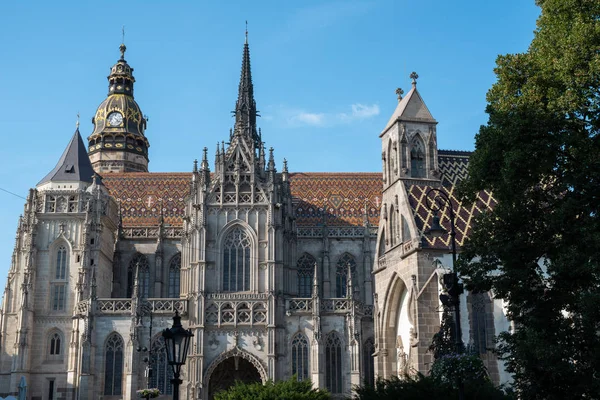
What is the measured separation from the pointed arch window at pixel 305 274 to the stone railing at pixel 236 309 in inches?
293

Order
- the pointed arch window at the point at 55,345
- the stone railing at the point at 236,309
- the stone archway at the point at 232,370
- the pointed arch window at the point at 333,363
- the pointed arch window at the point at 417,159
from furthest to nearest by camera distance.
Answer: the pointed arch window at the point at 55,345, the stone railing at the point at 236,309, the pointed arch window at the point at 333,363, the stone archway at the point at 232,370, the pointed arch window at the point at 417,159

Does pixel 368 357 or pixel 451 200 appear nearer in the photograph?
pixel 451 200

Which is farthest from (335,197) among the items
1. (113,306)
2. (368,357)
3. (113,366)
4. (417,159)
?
(113,366)

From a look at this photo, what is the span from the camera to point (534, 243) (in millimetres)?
22531

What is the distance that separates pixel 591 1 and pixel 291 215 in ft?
112

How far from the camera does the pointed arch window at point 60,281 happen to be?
53.1 metres

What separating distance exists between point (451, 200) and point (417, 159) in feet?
10.4

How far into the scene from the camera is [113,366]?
4878 centimetres

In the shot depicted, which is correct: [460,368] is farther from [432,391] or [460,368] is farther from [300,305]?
[300,305]

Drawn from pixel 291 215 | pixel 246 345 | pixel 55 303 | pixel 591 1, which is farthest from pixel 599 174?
pixel 55 303

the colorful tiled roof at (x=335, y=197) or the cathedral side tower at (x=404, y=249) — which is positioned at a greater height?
the colorful tiled roof at (x=335, y=197)

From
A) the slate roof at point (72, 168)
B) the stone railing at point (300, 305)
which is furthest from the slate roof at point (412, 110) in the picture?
the slate roof at point (72, 168)

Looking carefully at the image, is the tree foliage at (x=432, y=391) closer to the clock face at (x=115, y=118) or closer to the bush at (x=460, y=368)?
the bush at (x=460, y=368)

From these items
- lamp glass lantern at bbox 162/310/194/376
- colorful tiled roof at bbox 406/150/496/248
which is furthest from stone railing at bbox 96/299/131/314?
lamp glass lantern at bbox 162/310/194/376
